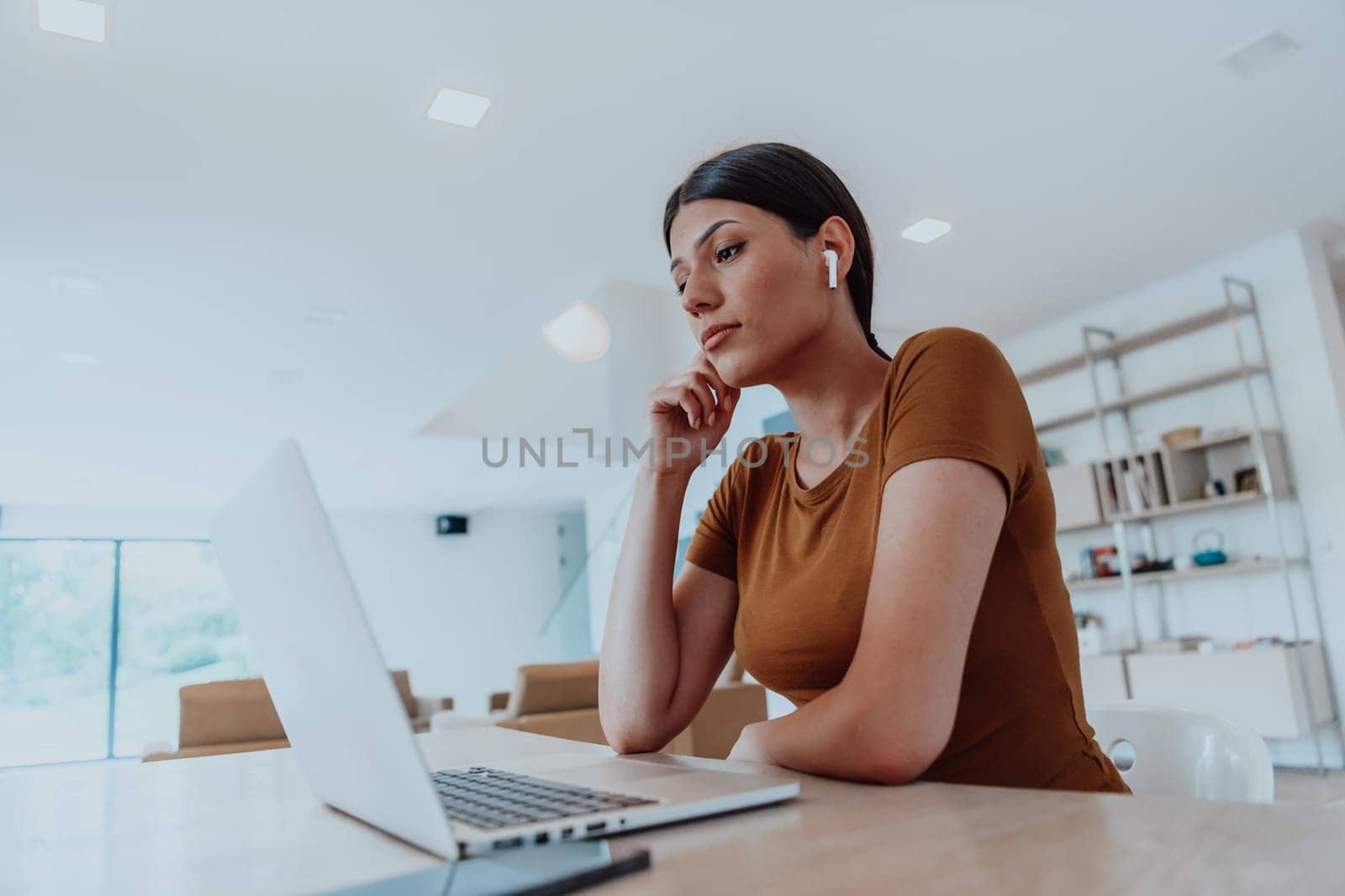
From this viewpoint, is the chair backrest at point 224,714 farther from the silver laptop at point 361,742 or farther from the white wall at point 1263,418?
the white wall at point 1263,418

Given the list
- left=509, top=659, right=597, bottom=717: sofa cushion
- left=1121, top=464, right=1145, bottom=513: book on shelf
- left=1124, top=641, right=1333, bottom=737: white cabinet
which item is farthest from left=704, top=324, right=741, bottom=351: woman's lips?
left=1121, top=464, right=1145, bottom=513: book on shelf

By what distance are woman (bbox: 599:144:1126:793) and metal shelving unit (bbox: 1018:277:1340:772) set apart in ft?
13.6

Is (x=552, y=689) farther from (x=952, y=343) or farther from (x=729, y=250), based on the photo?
(x=952, y=343)

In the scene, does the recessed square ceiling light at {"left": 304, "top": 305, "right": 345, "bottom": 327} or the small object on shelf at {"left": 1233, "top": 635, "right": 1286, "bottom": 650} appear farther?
the recessed square ceiling light at {"left": 304, "top": 305, "right": 345, "bottom": 327}

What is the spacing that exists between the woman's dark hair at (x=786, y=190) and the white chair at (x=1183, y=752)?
500mm

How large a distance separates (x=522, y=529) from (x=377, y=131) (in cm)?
894

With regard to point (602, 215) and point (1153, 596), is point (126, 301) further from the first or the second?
point (1153, 596)

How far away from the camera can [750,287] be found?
998 millimetres

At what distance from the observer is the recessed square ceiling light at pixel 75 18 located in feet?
7.89

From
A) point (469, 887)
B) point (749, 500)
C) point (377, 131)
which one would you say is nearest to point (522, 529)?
point (377, 131)

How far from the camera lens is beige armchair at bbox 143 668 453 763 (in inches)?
135

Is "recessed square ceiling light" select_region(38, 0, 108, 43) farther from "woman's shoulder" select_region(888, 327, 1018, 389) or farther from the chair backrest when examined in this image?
"woman's shoulder" select_region(888, 327, 1018, 389)

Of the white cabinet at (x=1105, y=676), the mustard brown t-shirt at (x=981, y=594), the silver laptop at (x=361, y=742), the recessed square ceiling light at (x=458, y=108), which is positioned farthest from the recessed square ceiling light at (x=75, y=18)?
the white cabinet at (x=1105, y=676)

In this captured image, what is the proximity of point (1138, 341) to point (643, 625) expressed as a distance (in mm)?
4989
